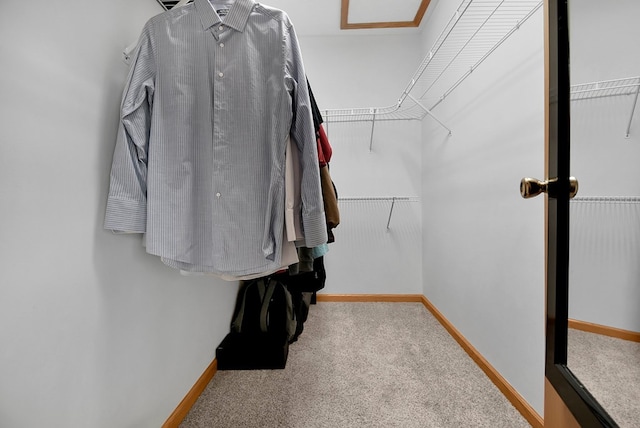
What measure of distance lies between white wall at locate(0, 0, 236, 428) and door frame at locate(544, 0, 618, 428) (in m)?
1.17

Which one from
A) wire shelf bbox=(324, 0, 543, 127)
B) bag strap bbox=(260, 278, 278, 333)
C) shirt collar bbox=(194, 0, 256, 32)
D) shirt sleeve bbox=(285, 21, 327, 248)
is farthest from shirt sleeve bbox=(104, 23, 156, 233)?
wire shelf bbox=(324, 0, 543, 127)

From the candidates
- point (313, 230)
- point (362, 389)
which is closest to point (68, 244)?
point (313, 230)

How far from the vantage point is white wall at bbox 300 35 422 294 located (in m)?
2.32

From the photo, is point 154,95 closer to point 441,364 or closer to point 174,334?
point 174,334

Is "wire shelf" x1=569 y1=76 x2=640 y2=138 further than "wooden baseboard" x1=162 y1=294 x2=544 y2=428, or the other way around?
"wooden baseboard" x1=162 y1=294 x2=544 y2=428

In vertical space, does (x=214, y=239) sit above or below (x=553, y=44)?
below

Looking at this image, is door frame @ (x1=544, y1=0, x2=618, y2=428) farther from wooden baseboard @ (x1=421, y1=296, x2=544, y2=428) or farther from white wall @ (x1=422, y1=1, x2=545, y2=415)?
wooden baseboard @ (x1=421, y1=296, x2=544, y2=428)

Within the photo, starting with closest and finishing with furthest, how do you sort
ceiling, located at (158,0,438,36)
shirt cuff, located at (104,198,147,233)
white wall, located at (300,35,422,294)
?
shirt cuff, located at (104,198,147,233) → ceiling, located at (158,0,438,36) → white wall, located at (300,35,422,294)

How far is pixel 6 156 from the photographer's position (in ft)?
1.82

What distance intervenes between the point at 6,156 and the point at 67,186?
5.5 inches

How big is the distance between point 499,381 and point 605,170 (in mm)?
1230

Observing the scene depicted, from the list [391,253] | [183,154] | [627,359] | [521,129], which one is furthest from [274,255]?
[391,253]

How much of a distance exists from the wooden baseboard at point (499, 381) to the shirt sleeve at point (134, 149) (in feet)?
5.49

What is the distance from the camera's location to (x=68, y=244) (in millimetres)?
684
